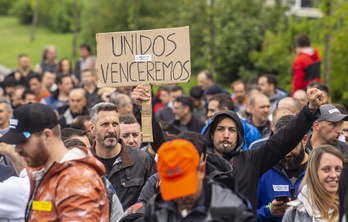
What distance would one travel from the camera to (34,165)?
16.6ft

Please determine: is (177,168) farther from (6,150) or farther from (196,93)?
(196,93)

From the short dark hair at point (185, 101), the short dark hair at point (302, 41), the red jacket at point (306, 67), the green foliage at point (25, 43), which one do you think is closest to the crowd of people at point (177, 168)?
the short dark hair at point (185, 101)

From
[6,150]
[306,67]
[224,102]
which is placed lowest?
[6,150]

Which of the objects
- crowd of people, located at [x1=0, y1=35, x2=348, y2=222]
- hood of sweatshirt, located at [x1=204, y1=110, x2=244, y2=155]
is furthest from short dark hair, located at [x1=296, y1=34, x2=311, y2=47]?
hood of sweatshirt, located at [x1=204, y1=110, x2=244, y2=155]

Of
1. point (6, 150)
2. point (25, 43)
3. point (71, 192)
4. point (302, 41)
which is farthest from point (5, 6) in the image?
point (71, 192)

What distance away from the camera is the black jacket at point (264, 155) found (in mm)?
6746

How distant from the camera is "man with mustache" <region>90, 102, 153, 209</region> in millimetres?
7840

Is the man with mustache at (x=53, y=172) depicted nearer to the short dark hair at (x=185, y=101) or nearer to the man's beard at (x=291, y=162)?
the man's beard at (x=291, y=162)

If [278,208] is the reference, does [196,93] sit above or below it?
above

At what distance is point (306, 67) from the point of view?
47.7 feet

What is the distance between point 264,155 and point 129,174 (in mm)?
1616

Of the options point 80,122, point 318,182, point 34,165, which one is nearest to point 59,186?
point 34,165

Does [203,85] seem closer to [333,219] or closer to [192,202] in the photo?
[333,219]

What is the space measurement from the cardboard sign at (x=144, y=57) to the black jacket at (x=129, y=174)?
3.05ft
